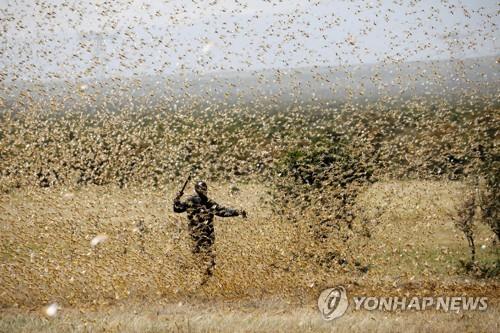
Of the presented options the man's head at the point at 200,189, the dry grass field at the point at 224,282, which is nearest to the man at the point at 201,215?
the man's head at the point at 200,189

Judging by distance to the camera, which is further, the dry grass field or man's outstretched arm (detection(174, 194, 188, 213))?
man's outstretched arm (detection(174, 194, 188, 213))

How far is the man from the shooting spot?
10.1 m

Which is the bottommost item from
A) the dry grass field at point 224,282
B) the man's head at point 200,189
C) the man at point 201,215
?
the dry grass field at point 224,282

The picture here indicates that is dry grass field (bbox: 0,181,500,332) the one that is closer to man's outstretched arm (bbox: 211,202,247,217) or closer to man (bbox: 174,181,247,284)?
man (bbox: 174,181,247,284)

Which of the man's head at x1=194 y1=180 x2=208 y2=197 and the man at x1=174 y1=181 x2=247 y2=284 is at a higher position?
the man's head at x1=194 y1=180 x2=208 y2=197

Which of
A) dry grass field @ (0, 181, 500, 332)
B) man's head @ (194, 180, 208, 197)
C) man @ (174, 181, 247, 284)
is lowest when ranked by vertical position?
dry grass field @ (0, 181, 500, 332)

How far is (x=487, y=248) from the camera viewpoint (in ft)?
45.7

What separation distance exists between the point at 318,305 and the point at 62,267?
5.18 m

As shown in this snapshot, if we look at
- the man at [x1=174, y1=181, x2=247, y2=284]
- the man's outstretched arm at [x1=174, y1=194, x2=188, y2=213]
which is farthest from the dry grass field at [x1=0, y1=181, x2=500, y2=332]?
the man's outstretched arm at [x1=174, y1=194, x2=188, y2=213]

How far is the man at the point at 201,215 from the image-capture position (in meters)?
10.1

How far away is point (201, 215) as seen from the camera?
10.2 metres

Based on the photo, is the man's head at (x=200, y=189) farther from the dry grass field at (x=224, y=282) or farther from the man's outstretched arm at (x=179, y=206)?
the dry grass field at (x=224, y=282)

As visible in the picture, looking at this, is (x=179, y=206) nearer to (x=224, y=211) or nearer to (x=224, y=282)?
(x=224, y=211)

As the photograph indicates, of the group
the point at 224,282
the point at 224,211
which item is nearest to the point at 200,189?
the point at 224,211
